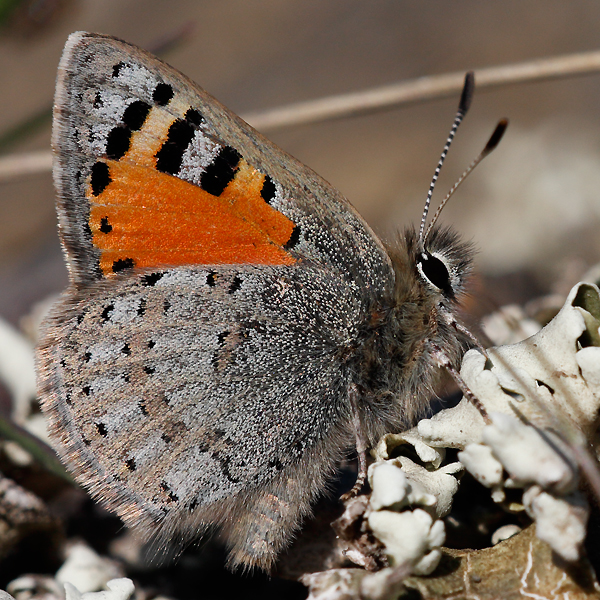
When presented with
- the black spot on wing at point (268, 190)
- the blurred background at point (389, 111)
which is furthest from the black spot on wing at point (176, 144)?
the blurred background at point (389, 111)

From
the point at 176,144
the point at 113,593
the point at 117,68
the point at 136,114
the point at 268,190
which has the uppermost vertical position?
the point at 117,68

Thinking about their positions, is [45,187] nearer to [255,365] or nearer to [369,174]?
[369,174]

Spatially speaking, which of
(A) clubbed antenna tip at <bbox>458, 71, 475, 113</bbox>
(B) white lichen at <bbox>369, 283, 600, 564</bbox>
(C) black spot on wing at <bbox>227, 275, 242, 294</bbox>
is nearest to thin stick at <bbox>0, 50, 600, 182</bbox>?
(A) clubbed antenna tip at <bbox>458, 71, 475, 113</bbox>

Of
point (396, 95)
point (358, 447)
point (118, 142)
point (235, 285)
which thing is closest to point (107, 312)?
point (235, 285)

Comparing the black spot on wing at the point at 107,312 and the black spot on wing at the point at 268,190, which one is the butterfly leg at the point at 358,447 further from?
the black spot on wing at the point at 107,312

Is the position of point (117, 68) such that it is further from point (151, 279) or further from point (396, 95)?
point (396, 95)

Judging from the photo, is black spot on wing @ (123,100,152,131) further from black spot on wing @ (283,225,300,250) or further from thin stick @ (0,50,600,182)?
thin stick @ (0,50,600,182)
